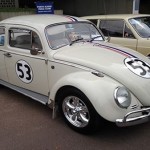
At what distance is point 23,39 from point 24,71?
60 cm

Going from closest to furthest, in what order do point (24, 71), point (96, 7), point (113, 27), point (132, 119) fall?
point (132, 119) → point (24, 71) → point (113, 27) → point (96, 7)

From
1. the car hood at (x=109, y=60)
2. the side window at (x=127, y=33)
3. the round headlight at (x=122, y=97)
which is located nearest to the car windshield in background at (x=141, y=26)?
the side window at (x=127, y=33)

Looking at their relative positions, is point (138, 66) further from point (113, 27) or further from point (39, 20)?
point (113, 27)

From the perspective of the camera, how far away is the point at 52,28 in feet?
16.1

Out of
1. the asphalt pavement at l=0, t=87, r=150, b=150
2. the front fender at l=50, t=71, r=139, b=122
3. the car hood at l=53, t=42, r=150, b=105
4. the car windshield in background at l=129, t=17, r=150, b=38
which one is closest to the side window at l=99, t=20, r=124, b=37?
the car windshield in background at l=129, t=17, r=150, b=38

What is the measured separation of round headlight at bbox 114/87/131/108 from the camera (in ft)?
12.1

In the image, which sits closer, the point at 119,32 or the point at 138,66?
the point at 138,66

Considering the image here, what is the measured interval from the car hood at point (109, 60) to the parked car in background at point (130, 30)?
94.2 inches

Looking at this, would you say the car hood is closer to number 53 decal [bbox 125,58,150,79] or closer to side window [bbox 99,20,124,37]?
number 53 decal [bbox 125,58,150,79]

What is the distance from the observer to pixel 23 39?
5207mm

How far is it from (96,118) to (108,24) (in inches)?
175

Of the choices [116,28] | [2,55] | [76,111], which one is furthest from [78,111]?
[116,28]

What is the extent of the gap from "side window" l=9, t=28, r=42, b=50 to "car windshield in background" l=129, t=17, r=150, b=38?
10.6 ft

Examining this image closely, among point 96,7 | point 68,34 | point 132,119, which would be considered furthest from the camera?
point 96,7
